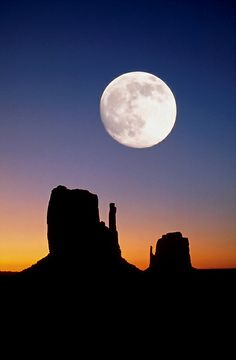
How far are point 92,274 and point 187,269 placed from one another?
1416 inches

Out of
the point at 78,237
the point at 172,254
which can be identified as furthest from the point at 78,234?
the point at 172,254

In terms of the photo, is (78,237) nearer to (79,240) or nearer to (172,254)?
(79,240)

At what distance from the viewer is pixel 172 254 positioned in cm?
9212

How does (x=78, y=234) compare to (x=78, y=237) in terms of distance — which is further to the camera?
(x=78, y=234)

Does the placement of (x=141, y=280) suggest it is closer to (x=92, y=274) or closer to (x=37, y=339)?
(x=92, y=274)

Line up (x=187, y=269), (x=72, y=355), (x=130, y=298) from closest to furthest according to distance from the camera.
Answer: (x=72, y=355) → (x=130, y=298) → (x=187, y=269)

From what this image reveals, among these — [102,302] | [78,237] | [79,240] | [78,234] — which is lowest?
[102,302]

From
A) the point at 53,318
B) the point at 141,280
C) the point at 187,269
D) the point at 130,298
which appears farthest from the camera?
the point at 187,269

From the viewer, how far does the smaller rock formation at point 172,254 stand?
9169 centimetres

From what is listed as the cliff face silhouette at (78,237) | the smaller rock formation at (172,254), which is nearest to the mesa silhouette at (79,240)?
the cliff face silhouette at (78,237)

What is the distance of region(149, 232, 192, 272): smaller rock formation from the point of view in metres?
91.7

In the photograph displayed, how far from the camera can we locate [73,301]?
54.8 meters

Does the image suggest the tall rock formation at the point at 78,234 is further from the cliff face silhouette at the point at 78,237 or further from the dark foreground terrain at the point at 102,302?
the dark foreground terrain at the point at 102,302

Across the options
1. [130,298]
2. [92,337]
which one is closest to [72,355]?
[92,337]
